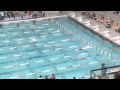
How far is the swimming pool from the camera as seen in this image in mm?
11984

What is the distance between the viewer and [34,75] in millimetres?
11453

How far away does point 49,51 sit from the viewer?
14125 millimetres

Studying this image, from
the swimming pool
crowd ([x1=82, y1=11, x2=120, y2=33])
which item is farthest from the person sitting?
the swimming pool

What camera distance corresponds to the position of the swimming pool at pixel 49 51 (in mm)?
11984

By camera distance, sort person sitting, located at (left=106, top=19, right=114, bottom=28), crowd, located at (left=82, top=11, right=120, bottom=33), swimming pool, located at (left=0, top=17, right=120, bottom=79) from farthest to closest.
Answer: person sitting, located at (left=106, top=19, right=114, bottom=28)
crowd, located at (left=82, top=11, right=120, bottom=33)
swimming pool, located at (left=0, top=17, right=120, bottom=79)

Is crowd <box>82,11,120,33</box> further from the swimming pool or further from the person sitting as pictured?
the swimming pool

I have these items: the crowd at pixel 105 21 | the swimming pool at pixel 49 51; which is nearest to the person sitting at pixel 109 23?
the crowd at pixel 105 21

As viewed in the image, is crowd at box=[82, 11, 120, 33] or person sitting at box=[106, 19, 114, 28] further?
person sitting at box=[106, 19, 114, 28]

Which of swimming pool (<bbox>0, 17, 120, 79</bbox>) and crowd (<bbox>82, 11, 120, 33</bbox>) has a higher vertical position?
crowd (<bbox>82, 11, 120, 33</bbox>)

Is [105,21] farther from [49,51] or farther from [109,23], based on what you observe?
[49,51]

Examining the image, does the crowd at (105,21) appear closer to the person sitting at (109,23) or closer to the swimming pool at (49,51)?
the person sitting at (109,23)

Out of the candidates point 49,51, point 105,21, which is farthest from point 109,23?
point 49,51
